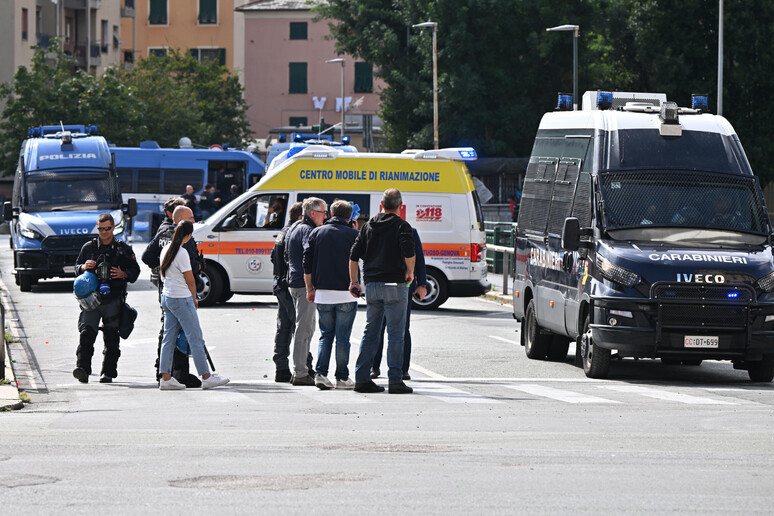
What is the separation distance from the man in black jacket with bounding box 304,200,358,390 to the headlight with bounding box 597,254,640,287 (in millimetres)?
2538

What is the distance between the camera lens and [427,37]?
188ft

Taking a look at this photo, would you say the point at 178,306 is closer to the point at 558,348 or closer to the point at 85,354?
the point at 85,354

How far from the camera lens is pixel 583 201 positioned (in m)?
15.3

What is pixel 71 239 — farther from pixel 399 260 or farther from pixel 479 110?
pixel 479 110

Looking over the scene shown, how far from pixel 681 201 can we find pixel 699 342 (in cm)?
165

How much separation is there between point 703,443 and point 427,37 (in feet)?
159

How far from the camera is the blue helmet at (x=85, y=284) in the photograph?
544 inches

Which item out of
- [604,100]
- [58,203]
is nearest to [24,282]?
[58,203]

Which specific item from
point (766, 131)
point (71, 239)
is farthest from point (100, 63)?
point (71, 239)

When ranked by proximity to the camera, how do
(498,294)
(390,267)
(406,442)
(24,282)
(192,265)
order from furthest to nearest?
(498,294)
(24,282)
(192,265)
(390,267)
(406,442)

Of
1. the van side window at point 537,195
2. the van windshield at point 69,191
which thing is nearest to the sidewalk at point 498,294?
the van windshield at point 69,191

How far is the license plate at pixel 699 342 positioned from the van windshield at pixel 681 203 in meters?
1.23

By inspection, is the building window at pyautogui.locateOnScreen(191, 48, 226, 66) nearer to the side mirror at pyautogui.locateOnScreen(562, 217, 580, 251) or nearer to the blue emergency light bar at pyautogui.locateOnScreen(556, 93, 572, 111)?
the blue emergency light bar at pyautogui.locateOnScreen(556, 93, 572, 111)

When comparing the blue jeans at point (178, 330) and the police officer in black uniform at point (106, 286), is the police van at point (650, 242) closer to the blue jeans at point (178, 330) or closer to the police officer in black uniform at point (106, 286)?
the blue jeans at point (178, 330)
